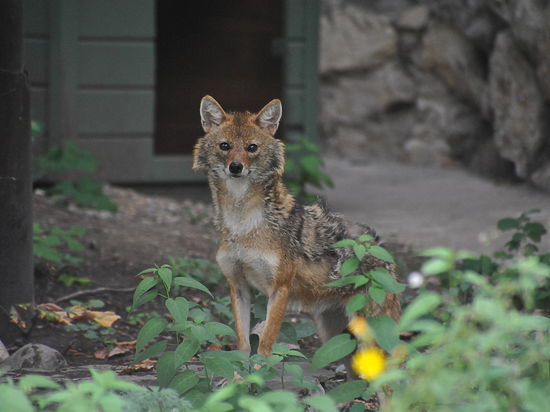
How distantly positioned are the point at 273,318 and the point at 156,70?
6765 mm

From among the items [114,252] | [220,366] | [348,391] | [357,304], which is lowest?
[114,252]

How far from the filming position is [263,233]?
181 inches

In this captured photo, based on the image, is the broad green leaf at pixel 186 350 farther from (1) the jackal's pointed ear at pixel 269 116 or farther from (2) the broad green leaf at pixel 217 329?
(1) the jackal's pointed ear at pixel 269 116

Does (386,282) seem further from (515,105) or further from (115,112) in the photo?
(515,105)

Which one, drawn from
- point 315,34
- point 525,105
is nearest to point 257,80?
point 315,34

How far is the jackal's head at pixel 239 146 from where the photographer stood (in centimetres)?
462

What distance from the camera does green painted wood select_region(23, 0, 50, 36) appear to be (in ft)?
A: 32.2

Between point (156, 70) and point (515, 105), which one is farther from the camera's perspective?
point (515, 105)

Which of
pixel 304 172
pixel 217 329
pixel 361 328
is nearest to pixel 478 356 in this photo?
pixel 361 328

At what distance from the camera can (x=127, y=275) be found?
278 inches

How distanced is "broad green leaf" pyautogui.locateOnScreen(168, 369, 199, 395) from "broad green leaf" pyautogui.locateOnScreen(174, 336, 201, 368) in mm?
65

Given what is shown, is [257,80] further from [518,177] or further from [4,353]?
[4,353]

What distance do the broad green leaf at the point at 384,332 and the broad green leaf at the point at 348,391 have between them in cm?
17

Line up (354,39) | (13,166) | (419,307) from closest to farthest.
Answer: (419,307) < (13,166) < (354,39)
